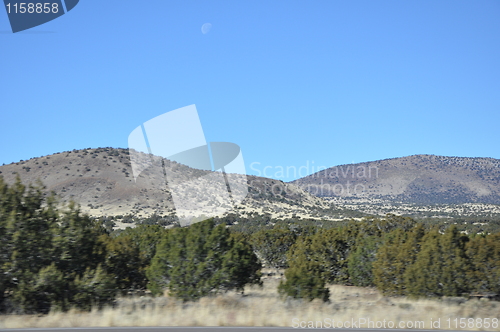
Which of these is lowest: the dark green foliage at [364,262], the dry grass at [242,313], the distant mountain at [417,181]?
the dry grass at [242,313]

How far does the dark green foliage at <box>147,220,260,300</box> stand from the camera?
49.2ft

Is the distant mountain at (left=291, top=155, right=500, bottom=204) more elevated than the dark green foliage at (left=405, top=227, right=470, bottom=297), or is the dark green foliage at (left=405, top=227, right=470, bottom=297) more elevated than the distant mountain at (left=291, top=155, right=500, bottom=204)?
the distant mountain at (left=291, top=155, right=500, bottom=204)

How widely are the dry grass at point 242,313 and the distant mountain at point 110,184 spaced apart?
46.7m

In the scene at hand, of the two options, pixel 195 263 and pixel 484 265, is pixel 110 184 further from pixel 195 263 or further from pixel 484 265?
pixel 484 265

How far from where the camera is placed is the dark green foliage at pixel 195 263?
49.2 ft

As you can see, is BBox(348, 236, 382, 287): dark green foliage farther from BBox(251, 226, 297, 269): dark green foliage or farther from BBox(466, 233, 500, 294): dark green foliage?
BBox(251, 226, 297, 269): dark green foliage

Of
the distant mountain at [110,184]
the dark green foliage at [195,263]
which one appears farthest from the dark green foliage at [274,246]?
the distant mountain at [110,184]

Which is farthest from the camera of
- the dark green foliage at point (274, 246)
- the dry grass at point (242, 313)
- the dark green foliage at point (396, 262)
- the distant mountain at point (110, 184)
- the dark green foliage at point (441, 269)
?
the distant mountain at point (110, 184)

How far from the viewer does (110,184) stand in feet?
231

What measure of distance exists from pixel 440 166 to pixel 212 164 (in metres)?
149

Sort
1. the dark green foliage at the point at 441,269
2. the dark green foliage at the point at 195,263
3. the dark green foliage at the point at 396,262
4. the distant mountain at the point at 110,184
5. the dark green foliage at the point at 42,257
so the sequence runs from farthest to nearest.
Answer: the distant mountain at the point at 110,184, the dark green foliage at the point at 396,262, the dark green foliage at the point at 441,269, the dark green foliage at the point at 195,263, the dark green foliage at the point at 42,257


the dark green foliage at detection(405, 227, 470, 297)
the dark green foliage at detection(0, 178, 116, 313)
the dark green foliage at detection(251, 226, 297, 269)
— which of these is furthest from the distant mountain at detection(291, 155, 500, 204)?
the dark green foliage at detection(0, 178, 116, 313)

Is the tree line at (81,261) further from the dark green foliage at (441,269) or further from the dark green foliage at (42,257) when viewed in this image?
the dark green foliage at (441,269)

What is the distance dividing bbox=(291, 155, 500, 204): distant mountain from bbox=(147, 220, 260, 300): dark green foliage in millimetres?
122483
